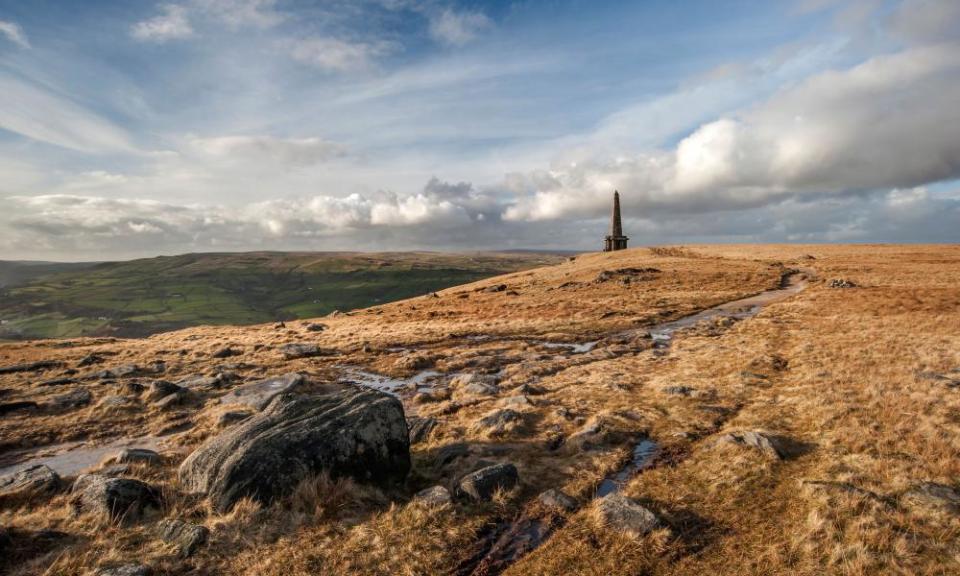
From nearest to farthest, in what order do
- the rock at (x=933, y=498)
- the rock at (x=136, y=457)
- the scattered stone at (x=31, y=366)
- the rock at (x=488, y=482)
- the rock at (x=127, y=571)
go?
the rock at (x=127, y=571) < the rock at (x=933, y=498) < the rock at (x=488, y=482) < the rock at (x=136, y=457) < the scattered stone at (x=31, y=366)

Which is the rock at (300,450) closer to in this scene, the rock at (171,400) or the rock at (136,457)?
the rock at (136,457)

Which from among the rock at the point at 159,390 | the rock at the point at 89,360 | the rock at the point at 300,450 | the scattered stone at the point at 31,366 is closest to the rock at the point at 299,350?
the rock at the point at 159,390

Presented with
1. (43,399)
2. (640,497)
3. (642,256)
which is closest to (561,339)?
(640,497)

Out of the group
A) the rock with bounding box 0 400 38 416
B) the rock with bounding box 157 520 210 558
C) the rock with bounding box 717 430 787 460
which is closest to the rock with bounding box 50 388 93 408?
the rock with bounding box 0 400 38 416

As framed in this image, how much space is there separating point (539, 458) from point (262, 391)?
1640cm

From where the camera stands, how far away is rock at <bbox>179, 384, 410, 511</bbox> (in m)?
12.0

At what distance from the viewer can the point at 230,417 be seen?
66.0 ft

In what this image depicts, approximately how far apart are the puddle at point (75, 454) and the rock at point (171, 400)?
11.5 feet

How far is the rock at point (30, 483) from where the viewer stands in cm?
1288

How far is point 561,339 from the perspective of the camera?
37.9m

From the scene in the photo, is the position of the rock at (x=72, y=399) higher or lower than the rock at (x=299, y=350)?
higher

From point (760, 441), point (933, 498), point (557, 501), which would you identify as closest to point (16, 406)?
point (557, 501)

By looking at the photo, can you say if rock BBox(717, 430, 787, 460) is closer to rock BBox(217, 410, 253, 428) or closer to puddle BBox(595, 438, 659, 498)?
puddle BBox(595, 438, 659, 498)

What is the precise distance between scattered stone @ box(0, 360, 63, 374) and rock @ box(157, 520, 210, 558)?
3270 cm
